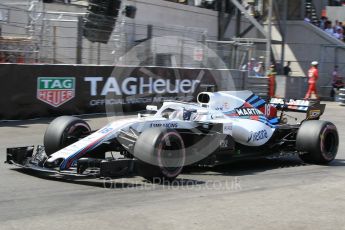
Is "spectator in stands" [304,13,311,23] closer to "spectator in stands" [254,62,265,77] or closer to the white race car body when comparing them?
"spectator in stands" [254,62,265,77]

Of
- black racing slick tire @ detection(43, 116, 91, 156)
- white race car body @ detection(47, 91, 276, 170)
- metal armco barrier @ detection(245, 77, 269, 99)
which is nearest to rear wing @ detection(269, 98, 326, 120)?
white race car body @ detection(47, 91, 276, 170)

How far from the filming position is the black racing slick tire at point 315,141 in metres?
8.40

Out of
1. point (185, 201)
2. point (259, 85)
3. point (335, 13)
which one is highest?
point (335, 13)

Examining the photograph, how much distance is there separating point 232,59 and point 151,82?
5894 millimetres

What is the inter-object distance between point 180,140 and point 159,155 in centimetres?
49

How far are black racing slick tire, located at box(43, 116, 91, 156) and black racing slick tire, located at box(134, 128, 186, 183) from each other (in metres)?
1.29

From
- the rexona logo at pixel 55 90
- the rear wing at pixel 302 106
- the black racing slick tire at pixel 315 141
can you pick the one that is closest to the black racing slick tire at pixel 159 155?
the black racing slick tire at pixel 315 141

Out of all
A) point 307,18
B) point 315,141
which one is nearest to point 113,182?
point 315,141

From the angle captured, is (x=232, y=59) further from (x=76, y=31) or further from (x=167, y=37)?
(x=76, y=31)

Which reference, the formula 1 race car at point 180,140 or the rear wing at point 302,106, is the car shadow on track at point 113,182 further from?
the rear wing at point 302,106

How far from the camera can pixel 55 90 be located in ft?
44.4

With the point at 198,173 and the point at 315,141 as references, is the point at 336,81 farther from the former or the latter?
the point at 198,173

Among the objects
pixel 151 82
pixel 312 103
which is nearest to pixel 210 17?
pixel 151 82

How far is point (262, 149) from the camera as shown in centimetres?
841
